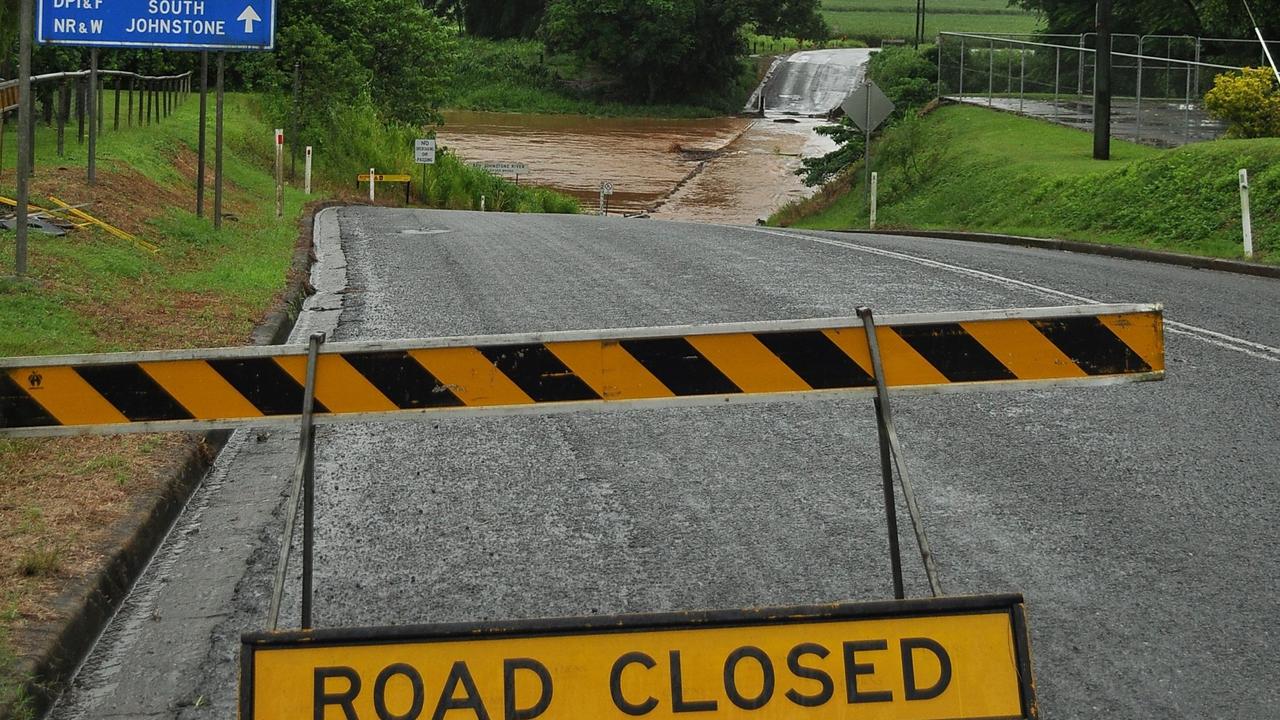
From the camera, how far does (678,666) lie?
12.4 ft

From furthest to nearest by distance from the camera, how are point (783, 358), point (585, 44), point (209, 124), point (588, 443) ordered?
point (585, 44) → point (209, 124) → point (588, 443) → point (783, 358)

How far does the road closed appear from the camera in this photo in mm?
3727

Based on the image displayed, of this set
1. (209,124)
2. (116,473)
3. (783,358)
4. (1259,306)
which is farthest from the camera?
(209,124)

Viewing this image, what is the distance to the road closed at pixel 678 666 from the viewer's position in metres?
3.73

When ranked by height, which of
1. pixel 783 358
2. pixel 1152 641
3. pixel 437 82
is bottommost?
pixel 1152 641

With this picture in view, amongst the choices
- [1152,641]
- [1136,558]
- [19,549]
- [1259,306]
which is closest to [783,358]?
[1152,641]

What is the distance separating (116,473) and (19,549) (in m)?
1.10

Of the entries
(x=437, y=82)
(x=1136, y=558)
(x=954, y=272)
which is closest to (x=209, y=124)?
(x=437, y=82)

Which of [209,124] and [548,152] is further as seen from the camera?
[548,152]

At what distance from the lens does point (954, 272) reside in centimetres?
1490

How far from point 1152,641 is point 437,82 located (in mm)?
51538

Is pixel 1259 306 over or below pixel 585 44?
below

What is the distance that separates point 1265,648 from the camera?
4.64m

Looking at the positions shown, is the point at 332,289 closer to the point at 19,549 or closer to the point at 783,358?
the point at 19,549
